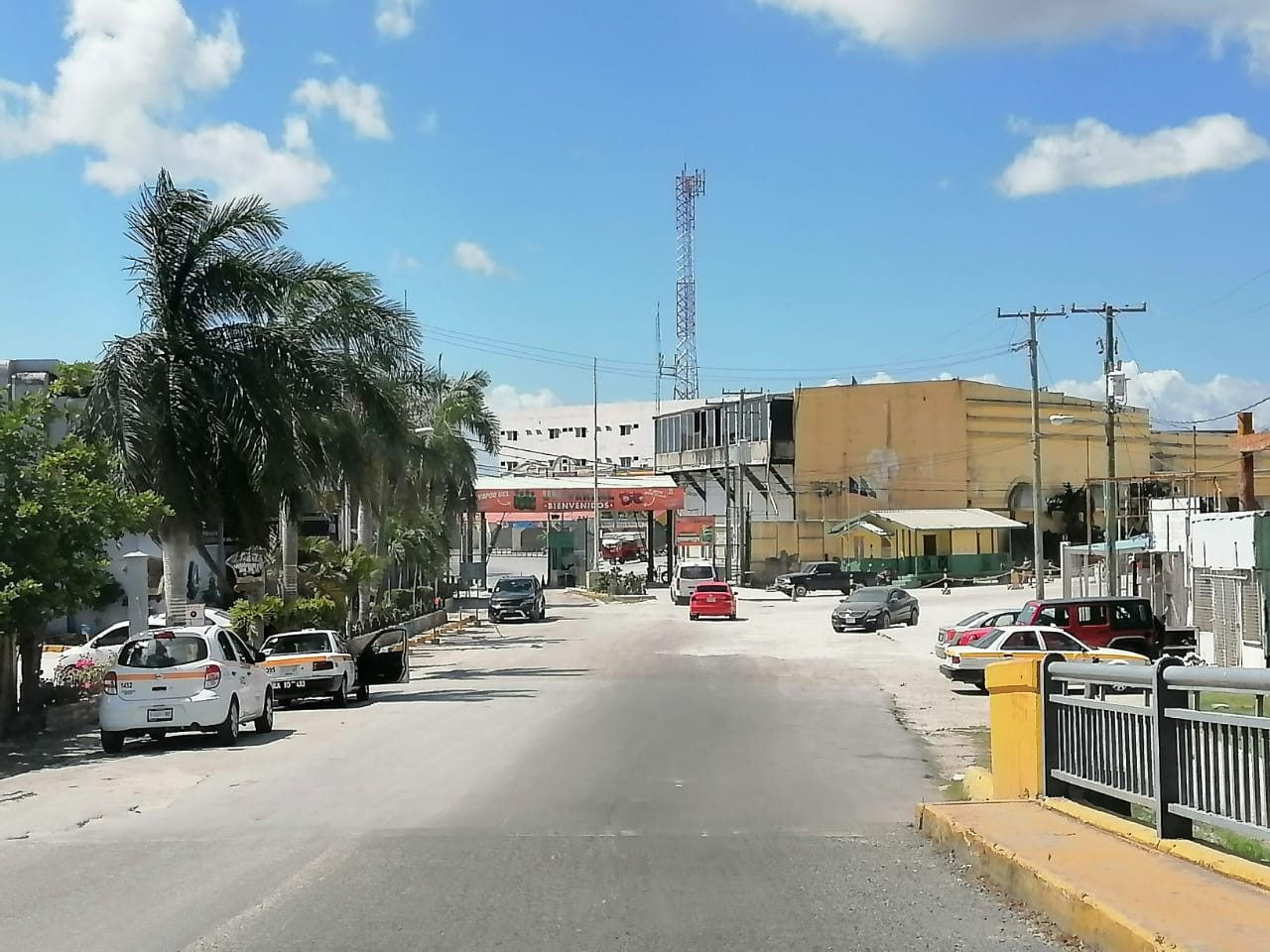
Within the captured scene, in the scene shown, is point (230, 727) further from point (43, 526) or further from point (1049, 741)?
point (1049, 741)

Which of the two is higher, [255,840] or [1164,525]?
[1164,525]

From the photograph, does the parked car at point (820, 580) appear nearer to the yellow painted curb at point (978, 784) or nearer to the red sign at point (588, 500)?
the red sign at point (588, 500)

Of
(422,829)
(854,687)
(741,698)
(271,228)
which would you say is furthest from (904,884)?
(271,228)

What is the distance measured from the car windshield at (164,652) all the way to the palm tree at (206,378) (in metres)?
7.40

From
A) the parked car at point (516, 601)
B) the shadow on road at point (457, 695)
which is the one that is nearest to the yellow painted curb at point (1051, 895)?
the shadow on road at point (457, 695)

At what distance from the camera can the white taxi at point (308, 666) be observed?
24844 millimetres

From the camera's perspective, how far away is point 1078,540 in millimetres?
91938

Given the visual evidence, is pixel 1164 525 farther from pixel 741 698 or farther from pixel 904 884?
pixel 904 884

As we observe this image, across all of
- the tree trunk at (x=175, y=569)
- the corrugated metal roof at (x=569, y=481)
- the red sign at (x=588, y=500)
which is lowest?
the tree trunk at (x=175, y=569)

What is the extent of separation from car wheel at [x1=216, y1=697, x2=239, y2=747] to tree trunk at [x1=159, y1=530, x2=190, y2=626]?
26.5 ft

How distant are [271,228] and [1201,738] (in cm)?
2405

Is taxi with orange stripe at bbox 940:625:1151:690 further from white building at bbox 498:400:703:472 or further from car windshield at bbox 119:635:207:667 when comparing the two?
white building at bbox 498:400:703:472

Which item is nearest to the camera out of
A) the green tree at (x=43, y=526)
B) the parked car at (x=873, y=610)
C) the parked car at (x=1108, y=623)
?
the green tree at (x=43, y=526)

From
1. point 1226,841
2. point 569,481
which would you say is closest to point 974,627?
point 1226,841
